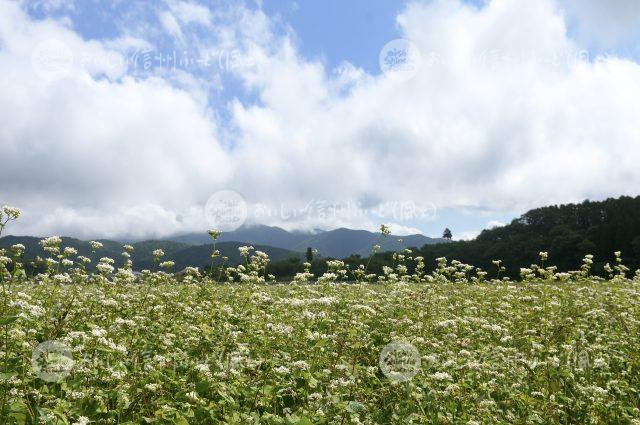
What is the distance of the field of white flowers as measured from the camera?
16.4 ft

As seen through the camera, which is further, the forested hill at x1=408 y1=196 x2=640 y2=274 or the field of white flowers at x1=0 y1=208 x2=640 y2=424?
the forested hill at x1=408 y1=196 x2=640 y2=274

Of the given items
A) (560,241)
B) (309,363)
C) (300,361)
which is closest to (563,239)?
(560,241)

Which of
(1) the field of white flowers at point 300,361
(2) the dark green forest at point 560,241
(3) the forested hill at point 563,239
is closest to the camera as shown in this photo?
(1) the field of white flowers at point 300,361

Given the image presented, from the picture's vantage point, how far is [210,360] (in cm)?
621

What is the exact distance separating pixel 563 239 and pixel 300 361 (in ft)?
273

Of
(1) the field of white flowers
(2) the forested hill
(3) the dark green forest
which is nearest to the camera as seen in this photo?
(1) the field of white flowers

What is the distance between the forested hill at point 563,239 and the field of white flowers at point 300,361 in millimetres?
66292

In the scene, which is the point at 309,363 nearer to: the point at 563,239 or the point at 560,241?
the point at 560,241

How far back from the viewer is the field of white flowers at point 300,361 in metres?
5.01

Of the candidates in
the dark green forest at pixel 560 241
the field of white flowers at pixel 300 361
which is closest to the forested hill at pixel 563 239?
the dark green forest at pixel 560 241

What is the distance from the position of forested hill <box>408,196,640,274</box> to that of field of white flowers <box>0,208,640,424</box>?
6629 cm

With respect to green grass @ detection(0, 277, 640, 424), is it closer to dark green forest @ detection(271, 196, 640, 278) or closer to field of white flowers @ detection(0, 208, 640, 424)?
field of white flowers @ detection(0, 208, 640, 424)

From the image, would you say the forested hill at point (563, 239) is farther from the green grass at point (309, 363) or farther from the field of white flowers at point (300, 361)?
the field of white flowers at point (300, 361)

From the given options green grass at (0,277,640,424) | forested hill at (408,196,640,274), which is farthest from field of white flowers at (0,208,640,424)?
forested hill at (408,196,640,274)
